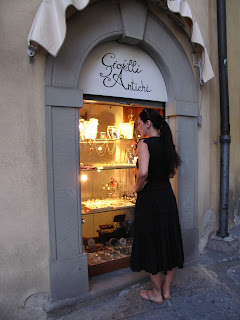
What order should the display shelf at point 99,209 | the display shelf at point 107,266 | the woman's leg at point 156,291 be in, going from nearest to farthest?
1. the woman's leg at point 156,291
2. the display shelf at point 107,266
3. the display shelf at point 99,209

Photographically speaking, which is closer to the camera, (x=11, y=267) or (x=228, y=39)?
(x=11, y=267)

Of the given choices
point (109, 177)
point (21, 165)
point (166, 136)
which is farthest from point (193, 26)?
point (21, 165)

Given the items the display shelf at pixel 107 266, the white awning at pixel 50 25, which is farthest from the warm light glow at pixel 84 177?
the white awning at pixel 50 25

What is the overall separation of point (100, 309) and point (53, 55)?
288 centimetres

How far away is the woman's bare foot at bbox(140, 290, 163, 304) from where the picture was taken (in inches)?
117

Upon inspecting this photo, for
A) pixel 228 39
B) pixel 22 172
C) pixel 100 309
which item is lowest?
pixel 100 309

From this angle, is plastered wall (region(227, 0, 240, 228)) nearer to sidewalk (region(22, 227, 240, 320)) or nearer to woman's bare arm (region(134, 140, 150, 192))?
sidewalk (region(22, 227, 240, 320))

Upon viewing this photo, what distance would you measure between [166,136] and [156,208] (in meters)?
0.83

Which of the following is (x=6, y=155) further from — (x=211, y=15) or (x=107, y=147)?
(x=211, y=15)

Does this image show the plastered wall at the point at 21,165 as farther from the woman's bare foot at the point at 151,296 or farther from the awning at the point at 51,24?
the woman's bare foot at the point at 151,296

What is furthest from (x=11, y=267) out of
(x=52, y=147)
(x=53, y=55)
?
(x=53, y=55)

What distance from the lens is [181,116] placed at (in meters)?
3.84

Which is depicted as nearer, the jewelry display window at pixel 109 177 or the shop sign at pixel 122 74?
the shop sign at pixel 122 74

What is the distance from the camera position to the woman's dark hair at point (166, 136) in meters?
2.80
